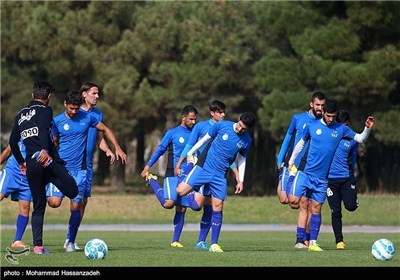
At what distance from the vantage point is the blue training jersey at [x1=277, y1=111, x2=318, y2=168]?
741 inches

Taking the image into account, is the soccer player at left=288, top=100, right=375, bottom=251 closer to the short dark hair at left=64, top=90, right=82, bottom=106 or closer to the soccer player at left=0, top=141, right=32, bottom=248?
the short dark hair at left=64, top=90, right=82, bottom=106

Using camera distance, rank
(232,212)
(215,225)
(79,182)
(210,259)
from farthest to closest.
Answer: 1. (232,212)
2. (79,182)
3. (215,225)
4. (210,259)

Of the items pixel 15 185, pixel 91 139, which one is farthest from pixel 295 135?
pixel 15 185

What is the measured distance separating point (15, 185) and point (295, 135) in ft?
17.0

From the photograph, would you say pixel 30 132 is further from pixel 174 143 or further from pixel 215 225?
pixel 174 143

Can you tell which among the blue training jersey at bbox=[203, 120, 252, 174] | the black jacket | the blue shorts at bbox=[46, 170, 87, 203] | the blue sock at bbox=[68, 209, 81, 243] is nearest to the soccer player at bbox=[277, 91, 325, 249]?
the blue training jersey at bbox=[203, 120, 252, 174]

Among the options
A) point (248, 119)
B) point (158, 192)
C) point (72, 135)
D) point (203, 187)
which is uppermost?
point (248, 119)

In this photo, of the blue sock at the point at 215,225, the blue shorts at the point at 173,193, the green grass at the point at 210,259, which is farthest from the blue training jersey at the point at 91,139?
the blue sock at the point at 215,225

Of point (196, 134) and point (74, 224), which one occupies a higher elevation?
point (196, 134)

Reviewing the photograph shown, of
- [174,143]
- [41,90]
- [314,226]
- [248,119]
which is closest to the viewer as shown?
[41,90]

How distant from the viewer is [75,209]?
17.7 m

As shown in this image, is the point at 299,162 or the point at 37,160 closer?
the point at 37,160

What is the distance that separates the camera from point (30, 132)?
627 inches

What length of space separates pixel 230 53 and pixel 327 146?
29.4 meters
